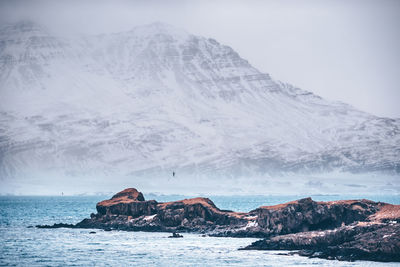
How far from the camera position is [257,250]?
82.0 meters

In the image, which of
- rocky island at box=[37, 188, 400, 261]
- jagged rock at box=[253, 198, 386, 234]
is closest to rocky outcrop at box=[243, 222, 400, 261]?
rocky island at box=[37, 188, 400, 261]

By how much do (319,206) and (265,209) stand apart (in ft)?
26.6

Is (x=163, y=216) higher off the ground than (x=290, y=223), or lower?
higher

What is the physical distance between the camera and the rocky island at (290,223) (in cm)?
7481

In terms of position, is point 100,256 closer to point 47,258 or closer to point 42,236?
point 47,258

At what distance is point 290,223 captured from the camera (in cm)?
9038

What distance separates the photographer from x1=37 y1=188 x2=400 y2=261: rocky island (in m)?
→ 74.8

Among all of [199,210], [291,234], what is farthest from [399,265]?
[199,210]

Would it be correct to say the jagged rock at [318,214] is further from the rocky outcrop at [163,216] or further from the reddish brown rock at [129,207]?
the reddish brown rock at [129,207]

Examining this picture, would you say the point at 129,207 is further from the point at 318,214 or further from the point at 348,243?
the point at 348,243

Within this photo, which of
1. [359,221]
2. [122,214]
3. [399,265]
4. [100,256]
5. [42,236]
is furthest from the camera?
[122,214]

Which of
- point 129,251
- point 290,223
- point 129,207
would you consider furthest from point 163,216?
point 290,223

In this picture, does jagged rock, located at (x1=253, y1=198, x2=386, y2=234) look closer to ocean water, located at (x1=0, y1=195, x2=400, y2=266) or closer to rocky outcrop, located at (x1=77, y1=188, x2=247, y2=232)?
ocean water, located at (x1=0, y1=195, x2=400, y2=266)

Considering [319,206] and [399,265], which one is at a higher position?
[319,206]
